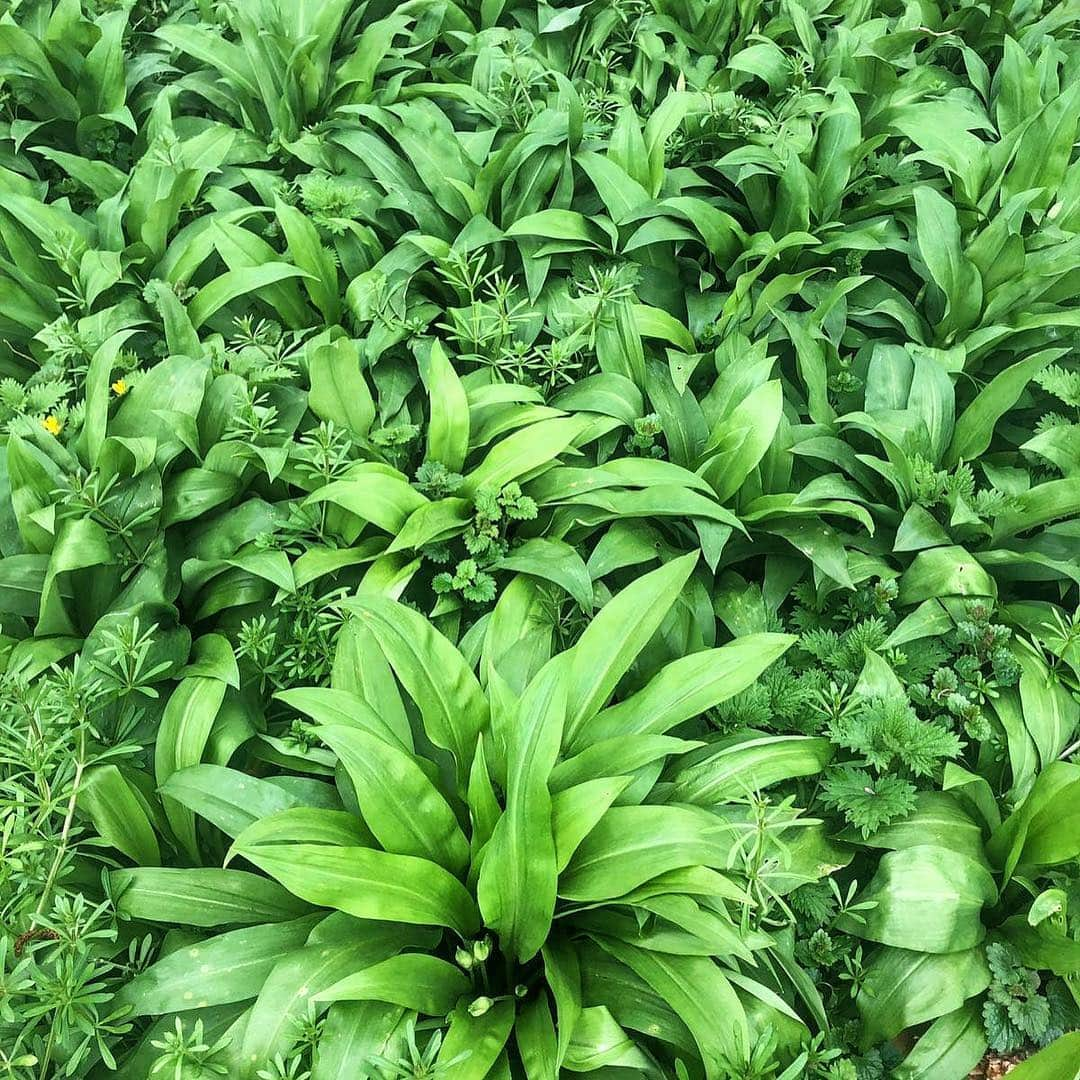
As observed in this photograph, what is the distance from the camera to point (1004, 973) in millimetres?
1595

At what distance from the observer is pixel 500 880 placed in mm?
1440

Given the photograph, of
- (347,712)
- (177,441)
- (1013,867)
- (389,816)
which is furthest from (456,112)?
(1013,867)

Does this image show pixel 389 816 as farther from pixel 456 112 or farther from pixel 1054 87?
pixel 1054 87

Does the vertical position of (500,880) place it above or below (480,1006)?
above

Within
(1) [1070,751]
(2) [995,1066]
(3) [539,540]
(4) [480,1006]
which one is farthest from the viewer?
(3) [539,540]

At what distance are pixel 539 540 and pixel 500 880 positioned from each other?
0.86m

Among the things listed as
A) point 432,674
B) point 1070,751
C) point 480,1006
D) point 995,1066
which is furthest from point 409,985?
point 1070,751

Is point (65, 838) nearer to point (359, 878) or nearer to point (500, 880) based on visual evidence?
point (359, 878)

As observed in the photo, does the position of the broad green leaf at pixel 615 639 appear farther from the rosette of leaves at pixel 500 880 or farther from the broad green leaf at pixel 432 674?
the broad green leaf at pixel 432 674

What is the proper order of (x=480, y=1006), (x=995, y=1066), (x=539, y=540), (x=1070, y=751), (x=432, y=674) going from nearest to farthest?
(x=480, y=1006), (x=995, y=1066), (x=432, y=674), (x=1070, y=751), (x=539, y=540)

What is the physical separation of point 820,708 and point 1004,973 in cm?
57

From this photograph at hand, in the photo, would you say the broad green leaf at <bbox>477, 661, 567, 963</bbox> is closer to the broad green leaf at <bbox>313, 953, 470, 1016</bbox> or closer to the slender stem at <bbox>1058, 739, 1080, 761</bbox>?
the broad green leaf at <bbox>313, 953, 470, 1016</bbox>

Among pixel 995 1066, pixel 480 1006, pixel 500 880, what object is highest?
pixel 500 880

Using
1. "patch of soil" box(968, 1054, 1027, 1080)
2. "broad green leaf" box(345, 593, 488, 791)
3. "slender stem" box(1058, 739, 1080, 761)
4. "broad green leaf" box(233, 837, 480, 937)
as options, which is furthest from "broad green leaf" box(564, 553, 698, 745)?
"patch of soil" box(968, 1054, 1027, 1080)
